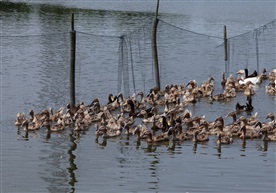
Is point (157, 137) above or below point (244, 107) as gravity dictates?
below

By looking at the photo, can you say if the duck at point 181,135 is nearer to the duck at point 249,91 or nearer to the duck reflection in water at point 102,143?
the duck reflection in water at point 102,143

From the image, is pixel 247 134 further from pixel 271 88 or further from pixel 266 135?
pixel 271 88

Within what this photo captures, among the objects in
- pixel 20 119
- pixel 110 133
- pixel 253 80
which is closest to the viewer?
pixel 110 133

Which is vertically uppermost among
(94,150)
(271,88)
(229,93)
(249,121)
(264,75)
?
(264,75)

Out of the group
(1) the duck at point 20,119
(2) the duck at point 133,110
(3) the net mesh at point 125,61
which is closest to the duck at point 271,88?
(3) the net mesh at point 125,61

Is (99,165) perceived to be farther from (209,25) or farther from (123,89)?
(209,25)

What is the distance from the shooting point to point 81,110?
22.8 m

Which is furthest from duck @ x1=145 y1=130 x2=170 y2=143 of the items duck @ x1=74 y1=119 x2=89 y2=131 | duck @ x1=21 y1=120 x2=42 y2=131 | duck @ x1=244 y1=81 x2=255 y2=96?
duck @ x1=244 y1=81 x2=255 y2=96

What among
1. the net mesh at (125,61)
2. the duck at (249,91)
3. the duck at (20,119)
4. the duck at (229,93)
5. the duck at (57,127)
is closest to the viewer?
the duck at (57,127)

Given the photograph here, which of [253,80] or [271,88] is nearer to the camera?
[271,88]

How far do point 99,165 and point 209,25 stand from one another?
37263 millimetres

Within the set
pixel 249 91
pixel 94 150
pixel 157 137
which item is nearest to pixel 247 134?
pixel 157 137

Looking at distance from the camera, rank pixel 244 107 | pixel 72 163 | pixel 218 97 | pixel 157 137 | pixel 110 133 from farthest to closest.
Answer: pixel 218 97 < pixel 244 107 < pixel 110 133 < pixel 157 137 < pixel 72 163

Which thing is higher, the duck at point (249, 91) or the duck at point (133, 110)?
the duck at point (249, 91)
